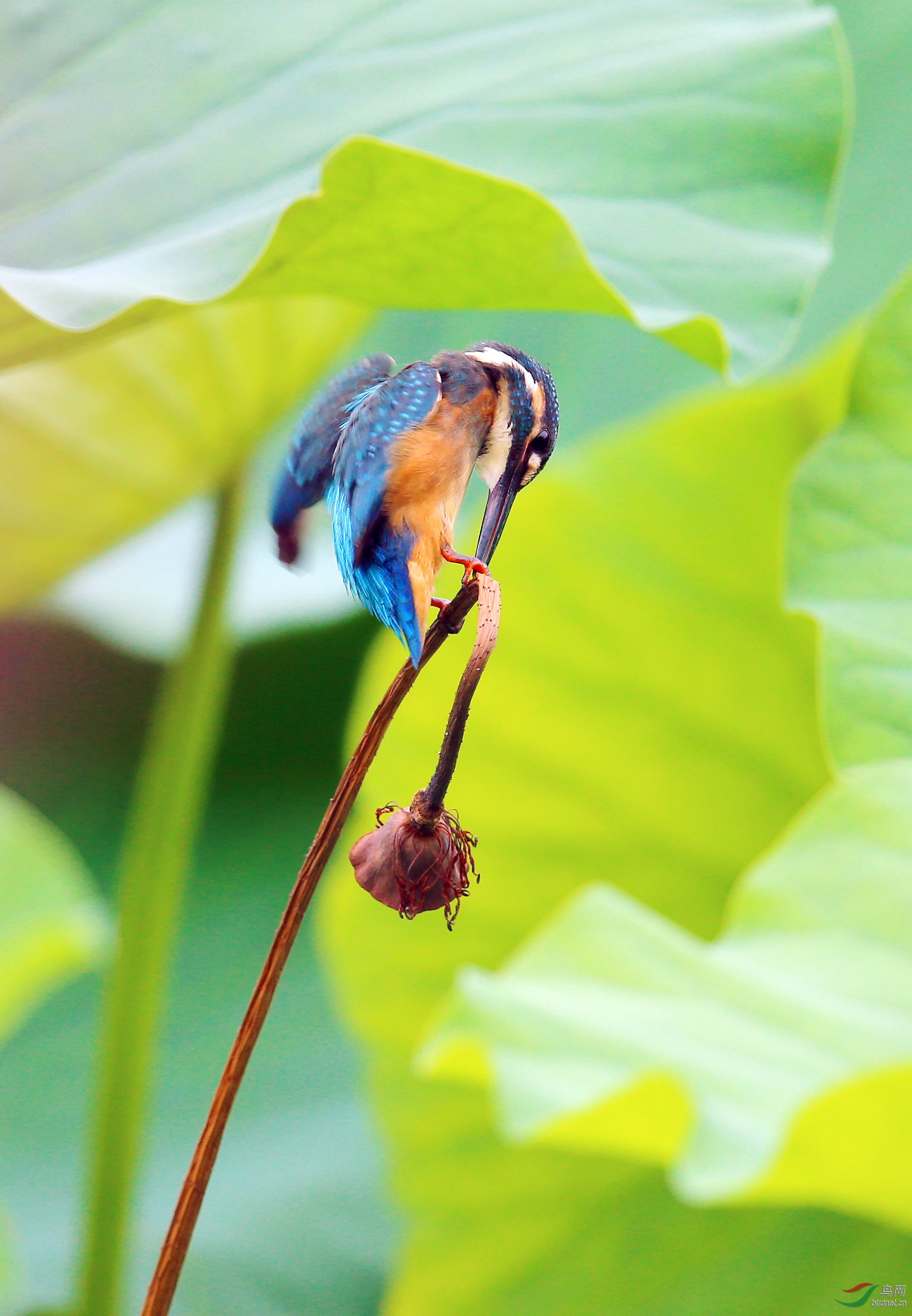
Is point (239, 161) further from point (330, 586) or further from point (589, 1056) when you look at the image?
point (330, 586)

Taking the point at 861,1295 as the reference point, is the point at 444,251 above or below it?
above

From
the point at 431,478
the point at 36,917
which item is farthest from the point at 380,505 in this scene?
the point at 36,917

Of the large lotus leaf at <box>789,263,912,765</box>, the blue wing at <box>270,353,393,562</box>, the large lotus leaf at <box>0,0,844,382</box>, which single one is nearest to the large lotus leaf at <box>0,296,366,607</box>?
the large lotus leaf at <box>0,0,844,382</box>

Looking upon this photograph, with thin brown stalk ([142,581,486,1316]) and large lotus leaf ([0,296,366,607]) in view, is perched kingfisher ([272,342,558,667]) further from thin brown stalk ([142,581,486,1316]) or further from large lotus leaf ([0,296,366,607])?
large lotus leaf ([0,296,366,607])

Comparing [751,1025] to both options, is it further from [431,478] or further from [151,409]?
[151,409]

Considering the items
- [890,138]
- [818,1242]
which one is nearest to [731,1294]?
[818,1242]

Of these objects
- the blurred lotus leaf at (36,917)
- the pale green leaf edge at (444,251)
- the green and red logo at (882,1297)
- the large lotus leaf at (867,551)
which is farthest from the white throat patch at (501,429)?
the blurred lotus leaf at (36,917)

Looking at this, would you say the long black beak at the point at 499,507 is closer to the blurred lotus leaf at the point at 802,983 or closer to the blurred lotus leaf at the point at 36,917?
the blurred lotus leaf at the point at 802,983
